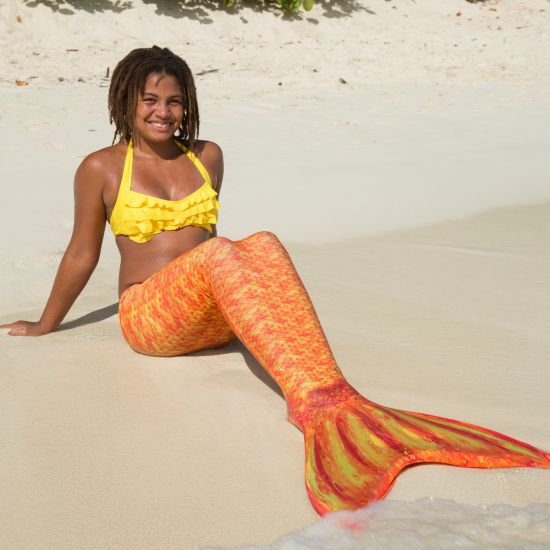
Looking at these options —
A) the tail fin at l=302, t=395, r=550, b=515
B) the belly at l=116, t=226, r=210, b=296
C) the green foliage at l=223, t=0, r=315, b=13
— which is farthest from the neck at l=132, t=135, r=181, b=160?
the green foliage at l=223, t=0, r=315, b=13

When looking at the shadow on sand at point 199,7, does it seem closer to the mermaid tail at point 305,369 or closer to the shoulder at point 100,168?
the shoulder at point 100,168

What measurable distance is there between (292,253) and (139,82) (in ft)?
6.23

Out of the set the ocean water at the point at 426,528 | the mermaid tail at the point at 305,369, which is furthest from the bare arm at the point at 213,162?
the ocean water at the point at 426,528

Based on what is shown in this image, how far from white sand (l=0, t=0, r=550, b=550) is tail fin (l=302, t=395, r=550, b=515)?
0.16 feet

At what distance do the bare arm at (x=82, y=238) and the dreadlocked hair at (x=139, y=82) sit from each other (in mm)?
171

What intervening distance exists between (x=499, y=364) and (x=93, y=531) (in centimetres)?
161

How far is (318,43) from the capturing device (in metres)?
10.1

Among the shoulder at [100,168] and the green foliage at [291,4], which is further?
the green foliage at [291,4]

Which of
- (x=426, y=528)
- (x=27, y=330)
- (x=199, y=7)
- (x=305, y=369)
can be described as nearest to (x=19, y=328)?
(x=27, y=330)

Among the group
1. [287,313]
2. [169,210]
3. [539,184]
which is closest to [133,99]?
[169,210]

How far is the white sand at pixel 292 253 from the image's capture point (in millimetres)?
2252

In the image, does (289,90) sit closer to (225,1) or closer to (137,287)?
(225,1)

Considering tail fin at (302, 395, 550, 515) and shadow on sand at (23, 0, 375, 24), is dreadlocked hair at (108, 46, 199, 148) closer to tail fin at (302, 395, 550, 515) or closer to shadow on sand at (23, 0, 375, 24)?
tail fin at (302, 395, 550, 515)

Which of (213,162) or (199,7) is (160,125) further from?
(199,7)
